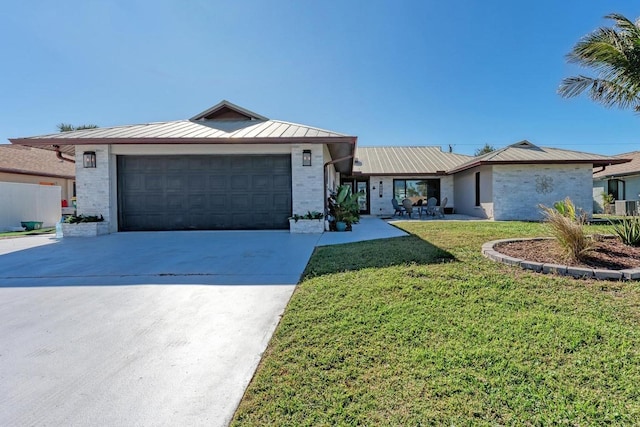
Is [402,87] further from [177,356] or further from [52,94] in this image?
[52,94]

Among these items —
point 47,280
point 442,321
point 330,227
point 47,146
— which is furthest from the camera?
point 330,227

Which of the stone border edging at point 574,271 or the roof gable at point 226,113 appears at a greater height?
the roof gable at point 226,113

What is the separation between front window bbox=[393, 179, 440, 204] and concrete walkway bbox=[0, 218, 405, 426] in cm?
1455

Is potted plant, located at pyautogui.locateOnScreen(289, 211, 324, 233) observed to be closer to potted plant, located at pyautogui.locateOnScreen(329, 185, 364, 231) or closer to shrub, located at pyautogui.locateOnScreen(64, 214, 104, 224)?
potted plant, located at pyautogui.locateOnScreen(329, 185, 364, 231)

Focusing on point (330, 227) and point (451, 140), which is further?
point (451, 140)

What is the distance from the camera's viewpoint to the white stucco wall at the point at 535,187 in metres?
14.4

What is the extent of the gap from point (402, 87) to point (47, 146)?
14884 mm

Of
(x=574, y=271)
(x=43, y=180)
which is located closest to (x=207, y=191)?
(x=574, y=271)

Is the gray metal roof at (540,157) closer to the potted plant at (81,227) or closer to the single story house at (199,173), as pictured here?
A: the single story house at (199,173)

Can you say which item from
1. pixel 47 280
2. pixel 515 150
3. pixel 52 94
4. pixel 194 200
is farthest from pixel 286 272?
pixel 52 94

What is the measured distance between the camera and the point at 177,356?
2605mm

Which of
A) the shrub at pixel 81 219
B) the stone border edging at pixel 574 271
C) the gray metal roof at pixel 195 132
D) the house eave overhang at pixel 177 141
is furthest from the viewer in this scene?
the shrub at pixel 81 219

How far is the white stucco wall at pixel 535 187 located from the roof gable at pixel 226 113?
11368 millimetres

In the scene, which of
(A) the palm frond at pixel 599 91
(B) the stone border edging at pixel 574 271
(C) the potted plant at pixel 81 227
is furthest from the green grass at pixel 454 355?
(A) the palm frond at pixel 599 91
